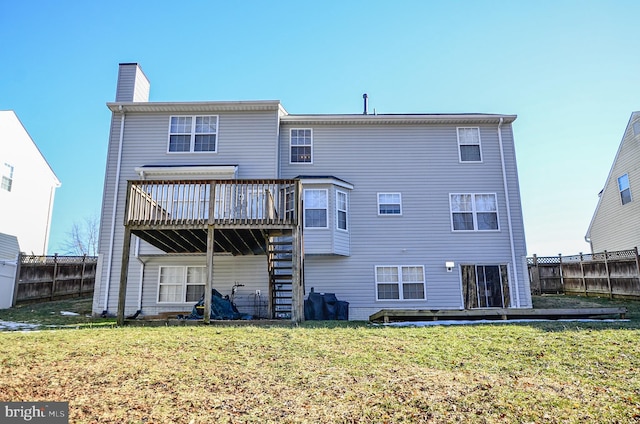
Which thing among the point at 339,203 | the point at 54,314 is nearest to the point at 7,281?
the point at 54,314

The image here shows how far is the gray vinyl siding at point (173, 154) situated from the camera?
13.2 metres

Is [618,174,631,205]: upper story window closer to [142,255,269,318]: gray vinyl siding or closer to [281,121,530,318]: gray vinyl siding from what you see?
[281,121,530,318]: gray vinyl siding

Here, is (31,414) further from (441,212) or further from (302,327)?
(441,212)

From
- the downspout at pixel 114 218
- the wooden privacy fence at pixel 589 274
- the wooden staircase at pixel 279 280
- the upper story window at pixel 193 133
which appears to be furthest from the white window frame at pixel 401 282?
the downspout at pixel 114 218

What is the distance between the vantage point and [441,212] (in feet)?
45.3

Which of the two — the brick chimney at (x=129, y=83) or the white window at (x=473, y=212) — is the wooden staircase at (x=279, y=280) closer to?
the white window at (x=473, y=212)

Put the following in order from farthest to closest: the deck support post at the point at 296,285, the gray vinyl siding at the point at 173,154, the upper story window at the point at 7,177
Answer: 1. the upper story window at the point at 7,177
2. the gray vinyl siding at the point at 173,154
3. the deck support post at the point at 296,285

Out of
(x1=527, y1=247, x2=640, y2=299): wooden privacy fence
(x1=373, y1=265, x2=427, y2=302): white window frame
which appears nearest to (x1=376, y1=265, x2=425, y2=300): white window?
(x1=373, y1=265, x2=427, y2=302): white window frame

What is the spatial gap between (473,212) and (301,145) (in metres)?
6.41

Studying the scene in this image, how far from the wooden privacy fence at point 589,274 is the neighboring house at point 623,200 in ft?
6.43

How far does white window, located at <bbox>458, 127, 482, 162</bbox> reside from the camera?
47.0 feet

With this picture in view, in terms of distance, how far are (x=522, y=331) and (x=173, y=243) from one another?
897 cm

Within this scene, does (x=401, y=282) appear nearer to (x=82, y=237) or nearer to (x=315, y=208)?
(x=315, y=208)

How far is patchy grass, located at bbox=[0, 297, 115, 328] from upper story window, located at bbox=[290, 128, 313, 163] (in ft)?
25.0
